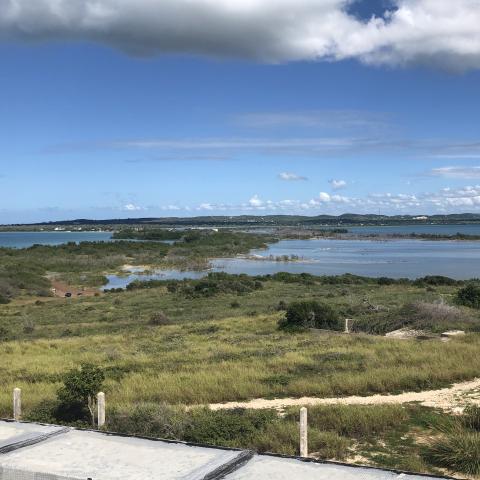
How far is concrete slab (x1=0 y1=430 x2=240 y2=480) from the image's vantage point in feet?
21.6

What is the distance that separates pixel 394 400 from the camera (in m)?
12.3

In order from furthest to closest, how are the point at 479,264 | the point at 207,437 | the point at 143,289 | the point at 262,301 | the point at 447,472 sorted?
the point at 479,264 → the point at 143,289 → the point at 262,301 → the point at 207,437 → the point at 447,472

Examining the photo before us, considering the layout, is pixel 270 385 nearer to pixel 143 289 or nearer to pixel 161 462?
pixel 161 462

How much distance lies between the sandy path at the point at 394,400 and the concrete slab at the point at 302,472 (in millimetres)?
4770

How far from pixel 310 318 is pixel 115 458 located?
19866 mm

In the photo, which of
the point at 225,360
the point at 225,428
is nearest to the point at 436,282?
the point at 225,360

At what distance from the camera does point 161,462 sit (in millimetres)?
7016

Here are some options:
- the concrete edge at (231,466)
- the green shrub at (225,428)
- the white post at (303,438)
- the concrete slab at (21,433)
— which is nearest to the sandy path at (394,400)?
the green shrub at (225,428)

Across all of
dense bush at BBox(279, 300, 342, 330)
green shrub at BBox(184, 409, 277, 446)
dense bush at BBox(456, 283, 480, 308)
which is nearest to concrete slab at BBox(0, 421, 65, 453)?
green shrub at BBox(184, 409, 277, 446)

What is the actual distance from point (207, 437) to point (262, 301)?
110 feet

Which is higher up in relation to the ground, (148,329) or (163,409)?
(163,409)

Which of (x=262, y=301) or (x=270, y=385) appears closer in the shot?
(x=270, y=385)

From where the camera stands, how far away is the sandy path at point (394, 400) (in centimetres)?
1184

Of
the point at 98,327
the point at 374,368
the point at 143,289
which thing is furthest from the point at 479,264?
the point at 374,368
